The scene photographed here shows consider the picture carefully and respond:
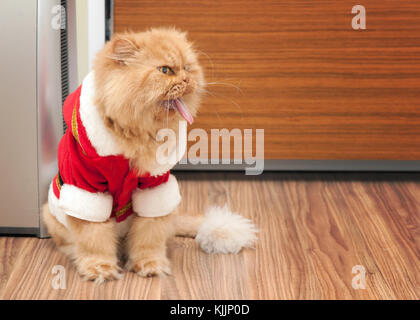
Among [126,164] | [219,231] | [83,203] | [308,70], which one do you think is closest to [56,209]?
[83,203]

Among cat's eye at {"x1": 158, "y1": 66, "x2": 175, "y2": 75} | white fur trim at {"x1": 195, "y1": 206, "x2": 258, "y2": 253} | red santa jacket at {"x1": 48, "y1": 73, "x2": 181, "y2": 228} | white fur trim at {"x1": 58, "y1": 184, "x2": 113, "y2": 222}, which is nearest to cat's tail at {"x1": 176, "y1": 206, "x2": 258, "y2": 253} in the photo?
white fur trim at {"x1": 195, "y1": 206, "x2": 258, "y2": 253}

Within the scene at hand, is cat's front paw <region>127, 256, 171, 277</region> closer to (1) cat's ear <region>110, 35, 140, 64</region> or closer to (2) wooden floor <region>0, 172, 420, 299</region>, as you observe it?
(2) wooden floor <region>0, 172, 420, 299</region>

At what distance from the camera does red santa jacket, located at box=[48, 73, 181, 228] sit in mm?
1232

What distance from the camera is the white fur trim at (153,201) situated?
1341mm

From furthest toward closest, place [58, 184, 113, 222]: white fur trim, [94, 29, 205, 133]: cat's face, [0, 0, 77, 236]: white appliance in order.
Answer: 1. [0, 0, 77, 236]: white appliance
2. [58, 184, 113, 222]: white fur trim
3. [94, 29, 205, 133]: cat's face

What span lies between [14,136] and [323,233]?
809 mm

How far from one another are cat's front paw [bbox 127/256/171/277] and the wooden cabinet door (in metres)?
0.63

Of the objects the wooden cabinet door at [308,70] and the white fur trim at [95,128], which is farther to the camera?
the wooden cabinet door at [308,70]

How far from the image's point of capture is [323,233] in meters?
1.58

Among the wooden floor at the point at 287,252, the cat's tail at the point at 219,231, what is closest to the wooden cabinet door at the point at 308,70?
the wooden floor at the point at 287,252

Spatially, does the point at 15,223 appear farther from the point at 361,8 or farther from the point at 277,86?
the point at 361,8

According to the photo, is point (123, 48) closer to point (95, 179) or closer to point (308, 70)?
point (95, 179)

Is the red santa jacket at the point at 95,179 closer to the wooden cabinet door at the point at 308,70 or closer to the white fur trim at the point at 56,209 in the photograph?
the white fur trim at the point at 56,209

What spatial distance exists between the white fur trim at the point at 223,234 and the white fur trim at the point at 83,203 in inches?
11.0
